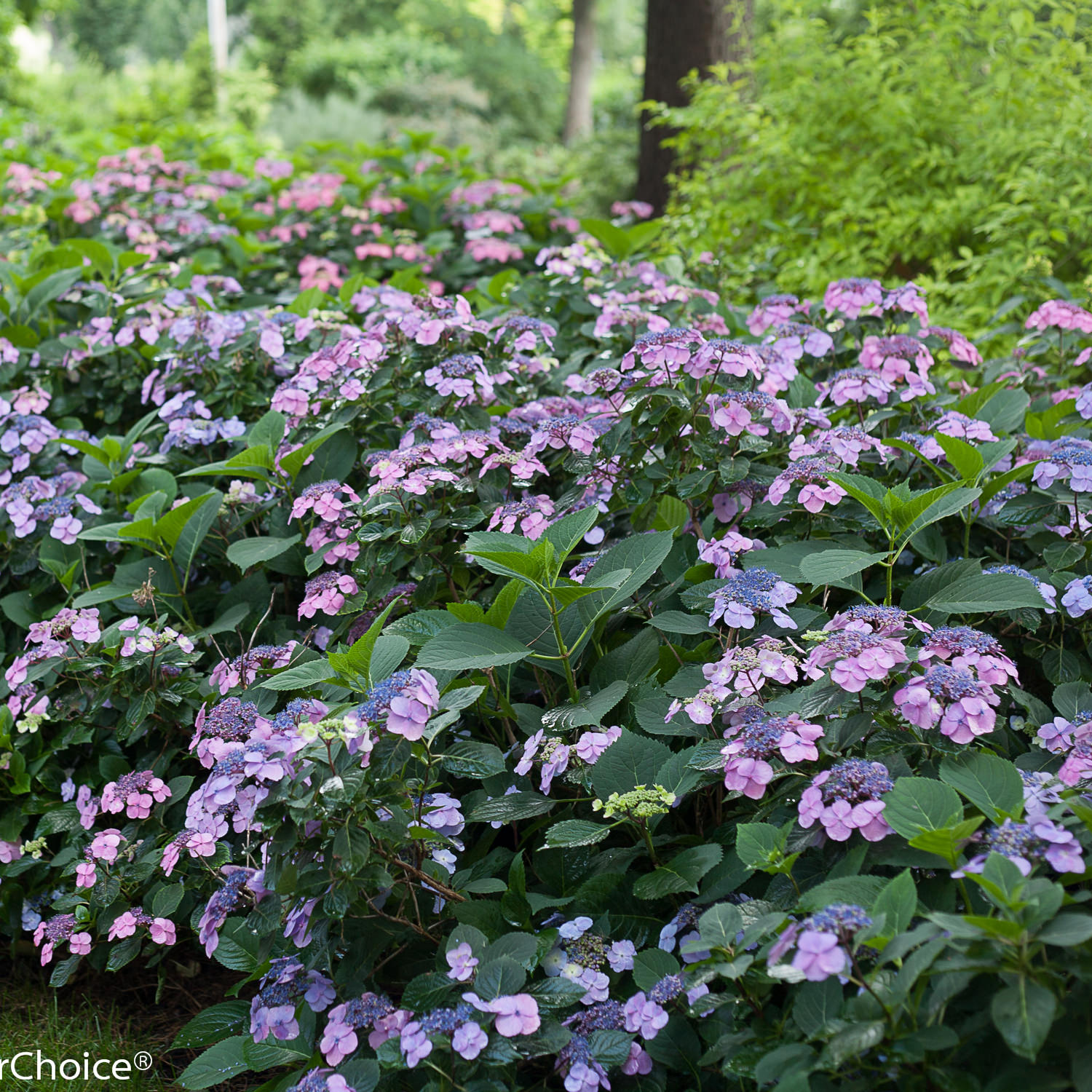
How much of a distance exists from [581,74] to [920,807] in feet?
63.3

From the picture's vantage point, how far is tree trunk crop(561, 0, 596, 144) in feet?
59.3

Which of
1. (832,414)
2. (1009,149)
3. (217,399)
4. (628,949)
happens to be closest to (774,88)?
(1009,149)

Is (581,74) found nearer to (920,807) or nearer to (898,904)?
(920,807)

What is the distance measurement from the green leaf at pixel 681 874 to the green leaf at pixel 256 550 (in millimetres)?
1033

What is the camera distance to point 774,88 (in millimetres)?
5137

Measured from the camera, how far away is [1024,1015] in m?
1.08

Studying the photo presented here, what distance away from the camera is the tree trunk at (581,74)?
18.1 m

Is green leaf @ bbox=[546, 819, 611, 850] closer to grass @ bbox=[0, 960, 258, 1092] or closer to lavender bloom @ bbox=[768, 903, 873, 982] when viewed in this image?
lavender bloom @ bbox=[768, 903, 873, 982]

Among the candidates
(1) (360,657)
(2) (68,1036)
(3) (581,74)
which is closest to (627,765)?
(1) (360,657)

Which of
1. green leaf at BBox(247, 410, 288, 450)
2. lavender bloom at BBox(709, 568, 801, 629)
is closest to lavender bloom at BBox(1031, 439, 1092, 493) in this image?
lavender bloom at BBox(709, 568, 801, 629)

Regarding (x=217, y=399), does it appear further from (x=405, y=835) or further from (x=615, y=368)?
(x=405, y=835)

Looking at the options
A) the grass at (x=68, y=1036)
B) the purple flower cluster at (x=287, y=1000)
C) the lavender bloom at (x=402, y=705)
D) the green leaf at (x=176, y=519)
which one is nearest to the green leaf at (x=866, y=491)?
the lavender bloom at (x=402, y=705)

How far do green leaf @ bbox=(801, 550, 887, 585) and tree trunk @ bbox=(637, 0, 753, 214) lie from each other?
5.42 meters

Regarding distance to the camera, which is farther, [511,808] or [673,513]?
[673,513]
